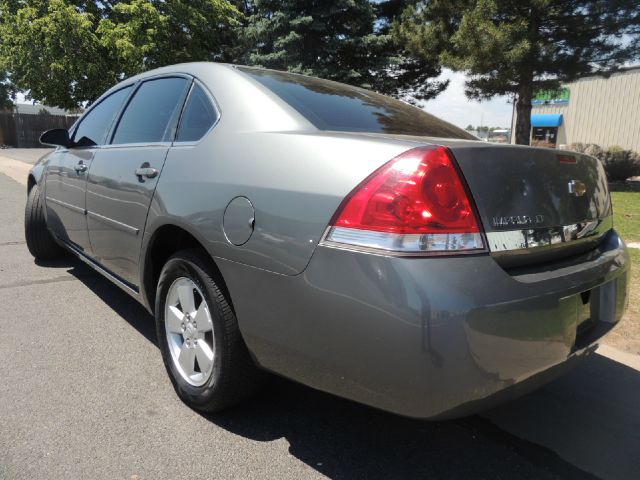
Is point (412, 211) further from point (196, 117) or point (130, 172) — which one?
point (130, 172)

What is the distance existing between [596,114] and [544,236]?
28.9 metres

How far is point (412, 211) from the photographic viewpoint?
162 centimetres

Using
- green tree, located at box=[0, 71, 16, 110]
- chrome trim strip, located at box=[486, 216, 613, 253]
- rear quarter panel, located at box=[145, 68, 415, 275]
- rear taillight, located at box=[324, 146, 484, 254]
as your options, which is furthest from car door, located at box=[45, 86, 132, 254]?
green tree, located at box=[0, 71, 16, 110]

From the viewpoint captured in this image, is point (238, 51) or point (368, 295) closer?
point (368, 295)

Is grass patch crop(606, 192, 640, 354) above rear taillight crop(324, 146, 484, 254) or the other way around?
the other way around

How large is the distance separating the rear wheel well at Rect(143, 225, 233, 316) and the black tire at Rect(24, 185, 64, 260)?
8.09 feet

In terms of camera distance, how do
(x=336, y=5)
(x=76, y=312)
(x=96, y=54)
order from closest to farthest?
(x=76, y=312), (x=336, y=5), (x=96, y=54)

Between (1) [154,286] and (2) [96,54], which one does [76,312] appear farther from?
(2) [96,54]

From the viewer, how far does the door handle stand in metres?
2.56

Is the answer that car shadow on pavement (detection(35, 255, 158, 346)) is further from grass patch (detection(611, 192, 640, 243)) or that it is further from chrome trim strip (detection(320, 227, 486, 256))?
grass patch (detection(611, 192, 640, 243))

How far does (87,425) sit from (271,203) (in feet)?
4.50

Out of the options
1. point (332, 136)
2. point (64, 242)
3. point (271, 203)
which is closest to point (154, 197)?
point (271, 203)

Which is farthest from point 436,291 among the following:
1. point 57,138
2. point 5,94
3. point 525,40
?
point 5,94

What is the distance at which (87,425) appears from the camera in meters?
2.29
